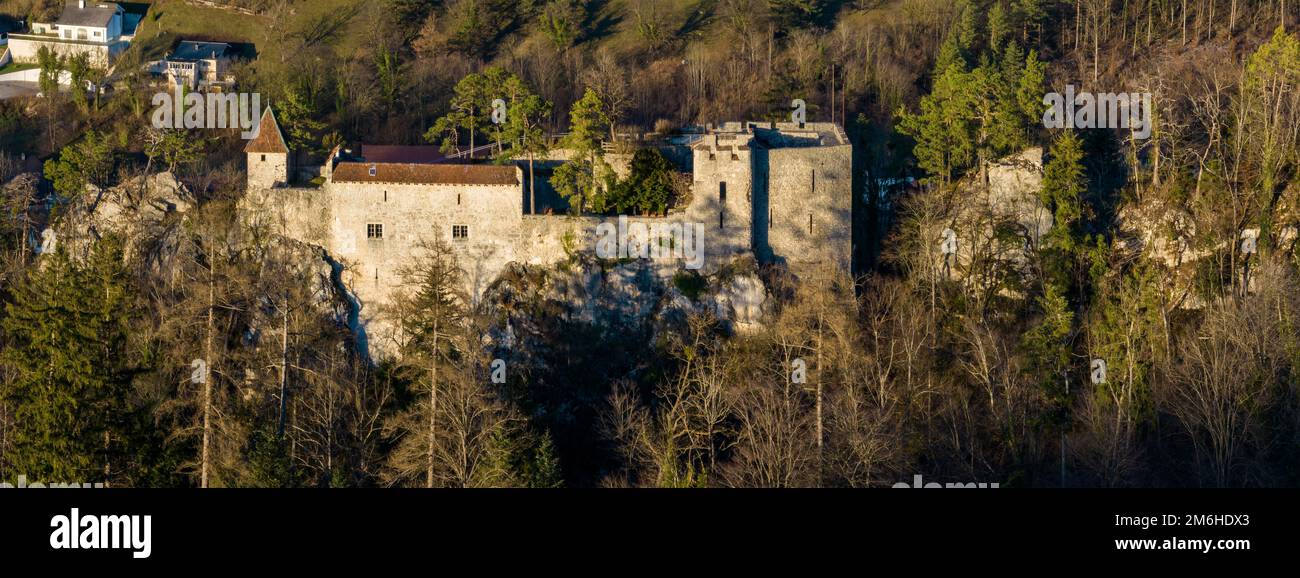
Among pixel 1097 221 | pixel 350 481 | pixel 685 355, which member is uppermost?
pixel 1097 221

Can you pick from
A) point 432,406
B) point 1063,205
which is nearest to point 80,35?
point 432,406

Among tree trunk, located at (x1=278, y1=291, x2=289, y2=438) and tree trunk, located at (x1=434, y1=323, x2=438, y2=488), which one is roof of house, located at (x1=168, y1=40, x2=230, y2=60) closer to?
tree trunk, located at (x1=278, y1=291, x2=289, y2=438)

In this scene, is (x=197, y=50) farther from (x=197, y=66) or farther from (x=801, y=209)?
(x=801, y=209)

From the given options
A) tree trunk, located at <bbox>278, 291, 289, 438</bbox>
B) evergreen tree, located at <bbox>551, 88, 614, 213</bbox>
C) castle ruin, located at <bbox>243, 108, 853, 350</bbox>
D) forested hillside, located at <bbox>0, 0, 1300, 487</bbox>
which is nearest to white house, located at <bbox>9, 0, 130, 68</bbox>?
forested hillside, located at <bbox>0, 0, 1300, 487</bbox>

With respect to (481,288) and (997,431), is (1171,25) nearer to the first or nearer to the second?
(997,431)

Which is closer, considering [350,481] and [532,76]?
[350,481]

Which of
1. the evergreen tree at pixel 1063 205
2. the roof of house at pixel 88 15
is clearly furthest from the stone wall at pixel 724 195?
the roof of house at pixel 88 15

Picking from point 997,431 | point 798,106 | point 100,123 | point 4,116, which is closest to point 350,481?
point 997,431
